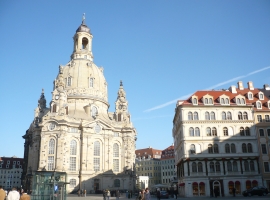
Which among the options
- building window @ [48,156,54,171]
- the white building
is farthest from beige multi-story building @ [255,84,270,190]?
building window @ [48,156,54,171]

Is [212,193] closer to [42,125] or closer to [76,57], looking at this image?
[42,125]

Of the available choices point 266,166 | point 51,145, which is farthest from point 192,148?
point 51,145

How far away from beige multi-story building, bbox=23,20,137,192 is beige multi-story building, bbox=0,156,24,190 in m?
30.1

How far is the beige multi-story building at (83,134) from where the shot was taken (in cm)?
6656

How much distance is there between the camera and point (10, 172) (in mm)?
109000

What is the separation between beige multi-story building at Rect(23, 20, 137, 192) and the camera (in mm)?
66562

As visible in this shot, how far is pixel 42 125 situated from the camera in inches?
2655

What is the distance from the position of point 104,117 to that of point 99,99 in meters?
5.80

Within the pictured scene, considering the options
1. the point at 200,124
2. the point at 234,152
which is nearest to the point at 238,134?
the point at 234,152

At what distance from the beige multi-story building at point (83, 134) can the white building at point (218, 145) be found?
26.3 m

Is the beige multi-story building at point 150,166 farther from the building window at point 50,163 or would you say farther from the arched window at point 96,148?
the building window at point 50,163

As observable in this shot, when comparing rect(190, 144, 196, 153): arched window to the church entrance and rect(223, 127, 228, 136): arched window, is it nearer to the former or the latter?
the church entrance

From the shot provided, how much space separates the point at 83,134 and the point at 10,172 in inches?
2181

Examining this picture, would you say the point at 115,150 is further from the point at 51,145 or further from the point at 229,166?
the point at 229,166
